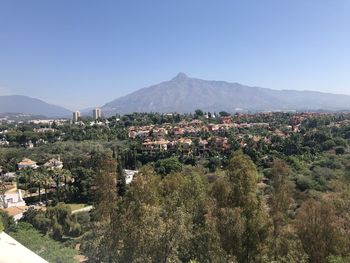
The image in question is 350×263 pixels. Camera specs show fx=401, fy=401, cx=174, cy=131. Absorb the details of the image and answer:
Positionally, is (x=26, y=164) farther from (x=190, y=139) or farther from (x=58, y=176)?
(x=190, y=139)

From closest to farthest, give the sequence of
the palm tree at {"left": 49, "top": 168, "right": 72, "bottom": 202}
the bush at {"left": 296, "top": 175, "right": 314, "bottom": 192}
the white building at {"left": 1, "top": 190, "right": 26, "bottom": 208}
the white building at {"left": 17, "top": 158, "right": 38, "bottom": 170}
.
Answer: the white building at {"left": 1, "top": 190, "right": 26, "bottom": 208} < the bush at {"left": 296, "top": 175, "right": 314, "bottom": 192} < the palm tree at {"left": 49, "top": 168, "right": 72, "bottom": 202} < the white building at {"left": 17, "top": 158, "right": 38, "bottom": 170}

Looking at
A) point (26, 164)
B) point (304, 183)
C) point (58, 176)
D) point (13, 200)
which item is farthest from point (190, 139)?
point (13, 200)

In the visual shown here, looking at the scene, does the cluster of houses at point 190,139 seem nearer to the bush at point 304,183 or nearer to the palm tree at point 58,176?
the bush at point 304,183

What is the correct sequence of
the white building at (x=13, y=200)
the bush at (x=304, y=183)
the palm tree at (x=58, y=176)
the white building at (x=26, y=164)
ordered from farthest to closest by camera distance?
A: 1. the white building at (x=26, y=164)
2. the palm tree at (x=58, y=176)
3. the bush at (x=304, y=183)
4. the white building at (x=13, y=200)

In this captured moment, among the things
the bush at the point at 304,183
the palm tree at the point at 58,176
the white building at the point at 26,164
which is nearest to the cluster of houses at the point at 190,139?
the white building at the point at 26,164

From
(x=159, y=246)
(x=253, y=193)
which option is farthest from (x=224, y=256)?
(x=253, y=193)

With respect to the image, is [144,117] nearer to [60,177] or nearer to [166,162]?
[166,162]

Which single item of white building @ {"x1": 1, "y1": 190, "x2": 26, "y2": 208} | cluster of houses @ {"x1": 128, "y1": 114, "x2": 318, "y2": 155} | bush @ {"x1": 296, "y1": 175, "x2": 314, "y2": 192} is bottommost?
white building @ {"x1": 1, "y1": 190, "x2": 26, "y2": 208}

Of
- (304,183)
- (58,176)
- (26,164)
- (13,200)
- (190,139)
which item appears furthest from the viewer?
(190,139)

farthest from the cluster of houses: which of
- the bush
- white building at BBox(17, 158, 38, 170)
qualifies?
the bush

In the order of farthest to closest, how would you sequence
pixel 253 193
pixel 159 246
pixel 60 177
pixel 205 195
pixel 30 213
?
pixel 60 177, pixel 30 213, pixel 205 195, pixel 253 193, pixel 159 246

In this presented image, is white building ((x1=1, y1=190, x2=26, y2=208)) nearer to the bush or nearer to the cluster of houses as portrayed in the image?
the cluster of houses
